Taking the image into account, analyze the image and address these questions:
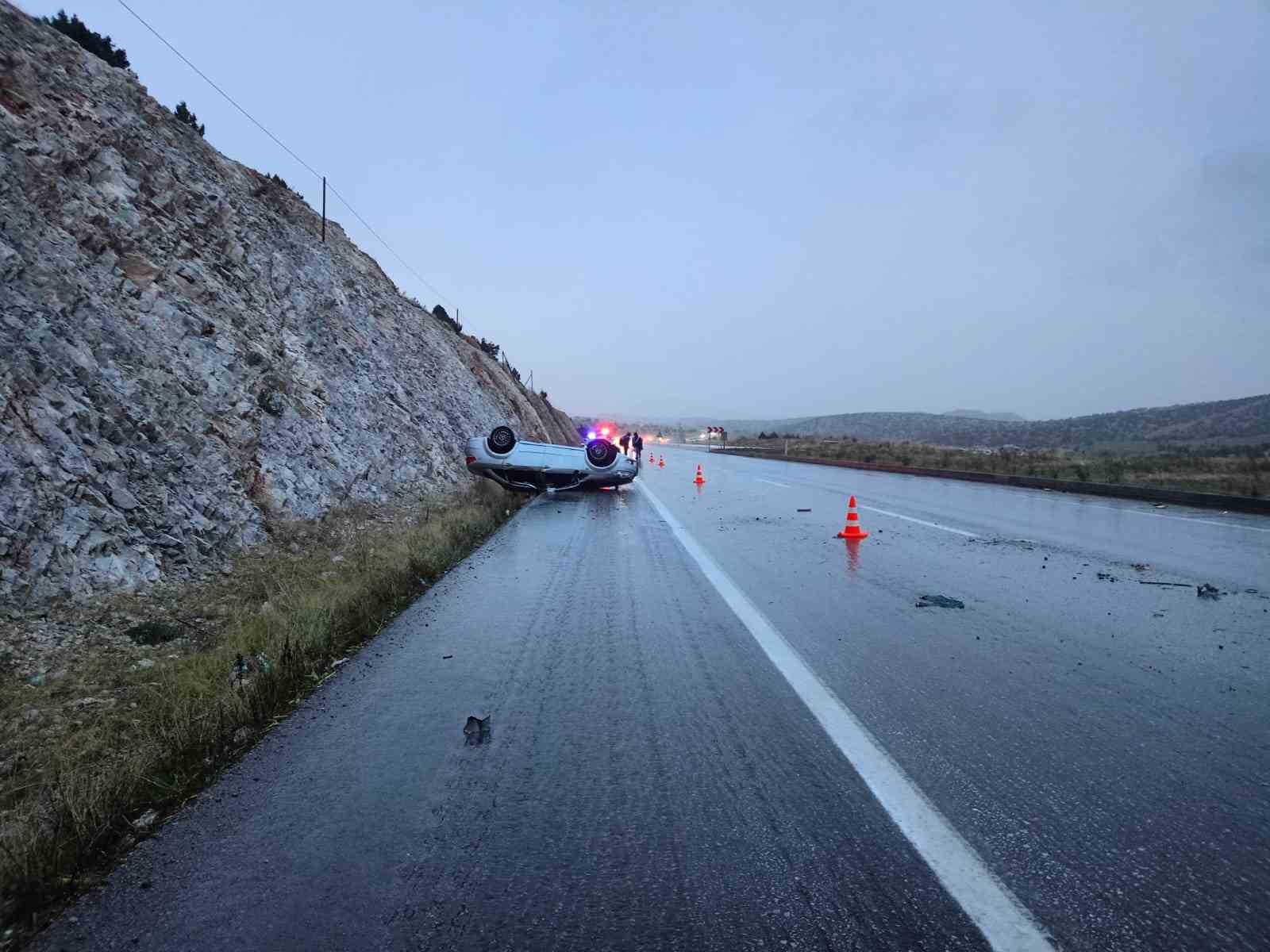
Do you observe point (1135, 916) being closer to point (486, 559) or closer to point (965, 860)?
point (965, 860)

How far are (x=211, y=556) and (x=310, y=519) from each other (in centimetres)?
247

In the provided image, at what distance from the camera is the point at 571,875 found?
280 cm

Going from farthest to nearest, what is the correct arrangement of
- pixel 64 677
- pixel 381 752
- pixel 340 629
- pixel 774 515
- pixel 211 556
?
pixel 774 515
pixel 211 556
pixel 340 629
pixel 64 677
pixel 381 752

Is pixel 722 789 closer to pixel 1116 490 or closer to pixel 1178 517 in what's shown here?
pixel 1178 517

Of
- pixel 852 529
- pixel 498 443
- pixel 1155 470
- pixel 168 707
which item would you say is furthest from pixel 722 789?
pixel 1155 470

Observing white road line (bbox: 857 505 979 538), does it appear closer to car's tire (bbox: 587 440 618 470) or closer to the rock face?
car's tire (bbox: 587 440 618 470)

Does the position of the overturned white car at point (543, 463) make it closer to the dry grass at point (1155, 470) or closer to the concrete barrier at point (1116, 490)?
the concrete barrier at point (1116, 490)

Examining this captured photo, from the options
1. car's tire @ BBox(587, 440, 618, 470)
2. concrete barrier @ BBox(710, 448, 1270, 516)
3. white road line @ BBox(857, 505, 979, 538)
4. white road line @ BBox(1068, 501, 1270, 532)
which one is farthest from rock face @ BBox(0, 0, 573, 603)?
concrete barrier @ BBox(710, 448, 1270, 516)

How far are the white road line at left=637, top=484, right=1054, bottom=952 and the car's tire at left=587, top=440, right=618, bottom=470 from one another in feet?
45.5

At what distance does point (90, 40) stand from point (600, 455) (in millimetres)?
12784

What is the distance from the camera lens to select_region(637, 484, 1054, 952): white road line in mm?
2477

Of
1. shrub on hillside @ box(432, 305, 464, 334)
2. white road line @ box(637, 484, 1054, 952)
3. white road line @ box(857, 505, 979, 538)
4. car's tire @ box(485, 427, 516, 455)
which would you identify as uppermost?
shrub on hillside @ box(432, 305, 464, 334)

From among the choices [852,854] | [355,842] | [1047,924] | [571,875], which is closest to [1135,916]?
[1047,924]

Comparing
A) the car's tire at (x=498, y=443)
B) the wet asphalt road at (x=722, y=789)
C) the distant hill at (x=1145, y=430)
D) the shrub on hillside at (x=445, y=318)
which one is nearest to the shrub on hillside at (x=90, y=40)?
the car's tire at (x=498, y=443)
